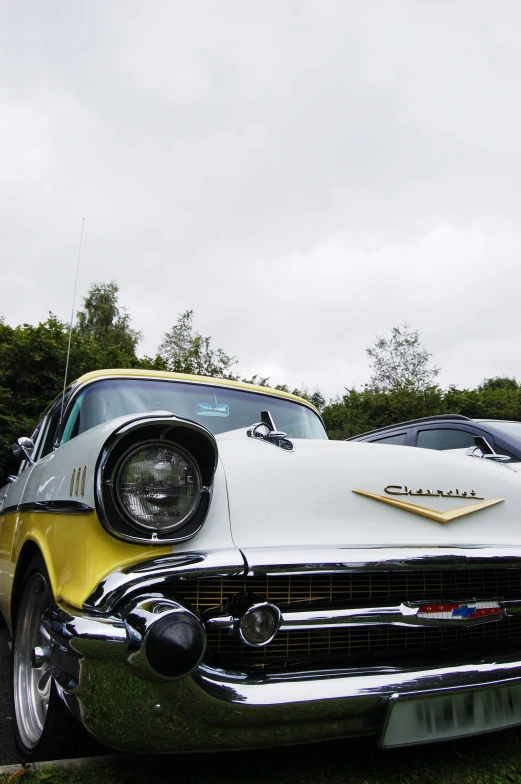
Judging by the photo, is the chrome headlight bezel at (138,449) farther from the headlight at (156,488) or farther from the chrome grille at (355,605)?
the chrome grille at (355,605)

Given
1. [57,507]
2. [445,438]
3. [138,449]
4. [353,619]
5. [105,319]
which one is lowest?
[353,619]

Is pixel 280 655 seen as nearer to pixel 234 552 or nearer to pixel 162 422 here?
pixel 234 552

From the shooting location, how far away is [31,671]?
7.20 feet

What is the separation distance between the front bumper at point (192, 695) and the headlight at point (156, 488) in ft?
0.46

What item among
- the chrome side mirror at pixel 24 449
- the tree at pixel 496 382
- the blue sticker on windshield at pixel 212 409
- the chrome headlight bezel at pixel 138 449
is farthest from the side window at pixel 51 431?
the tree at pixel 496 382

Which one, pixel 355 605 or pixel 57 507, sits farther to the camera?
pixel 57 507

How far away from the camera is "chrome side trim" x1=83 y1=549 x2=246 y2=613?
4.90ft

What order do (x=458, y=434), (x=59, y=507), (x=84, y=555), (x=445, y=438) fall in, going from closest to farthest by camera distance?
(x=84, y=555)
(x=59, y=507)
(x=458, y=434)
(x=445, y=438)

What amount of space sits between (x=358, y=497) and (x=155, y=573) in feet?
2.30

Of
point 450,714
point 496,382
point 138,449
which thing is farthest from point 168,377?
point 496,382

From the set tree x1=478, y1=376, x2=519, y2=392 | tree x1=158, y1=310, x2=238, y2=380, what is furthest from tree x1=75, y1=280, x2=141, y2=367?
tree x1=478, y1=376, x2=519, y2=392

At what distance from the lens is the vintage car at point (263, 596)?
1.47 metres

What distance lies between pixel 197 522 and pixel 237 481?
230 mm

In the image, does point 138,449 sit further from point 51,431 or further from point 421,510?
point 51,431
